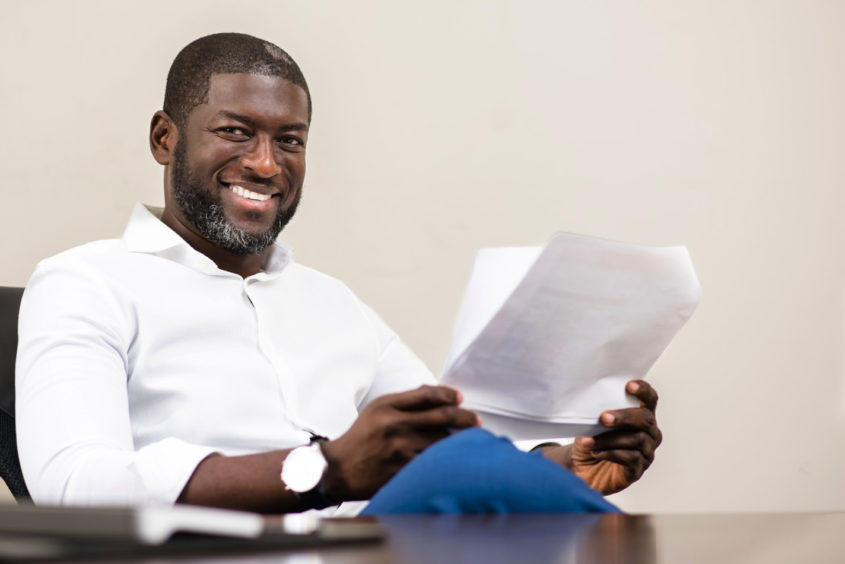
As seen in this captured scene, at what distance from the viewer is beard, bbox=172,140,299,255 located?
149cm

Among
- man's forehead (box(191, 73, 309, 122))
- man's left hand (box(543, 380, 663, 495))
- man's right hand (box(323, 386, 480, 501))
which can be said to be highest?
man's forehead (box(191, 73, 309, 122))

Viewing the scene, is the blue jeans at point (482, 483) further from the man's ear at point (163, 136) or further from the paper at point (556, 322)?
the man's ear at point (163, 136)

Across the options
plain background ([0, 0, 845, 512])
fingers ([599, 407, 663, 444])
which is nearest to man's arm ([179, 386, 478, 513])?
fingers ([599, 407, 663, 444])

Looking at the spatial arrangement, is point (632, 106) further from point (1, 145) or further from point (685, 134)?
point (1, 145)

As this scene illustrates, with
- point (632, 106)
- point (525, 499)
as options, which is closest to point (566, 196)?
point (632, 106)

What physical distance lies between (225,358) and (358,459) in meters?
0.42

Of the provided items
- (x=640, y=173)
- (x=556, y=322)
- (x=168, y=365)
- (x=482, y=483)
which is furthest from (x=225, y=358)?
(x=640, y=173)

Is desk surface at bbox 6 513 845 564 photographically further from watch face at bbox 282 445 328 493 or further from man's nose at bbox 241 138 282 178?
man's nose at bbox 241 138 282 178

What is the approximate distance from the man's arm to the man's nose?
59cm

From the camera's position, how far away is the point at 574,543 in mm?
484

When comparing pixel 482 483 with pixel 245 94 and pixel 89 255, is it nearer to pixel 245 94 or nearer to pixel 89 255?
pixel 89 255

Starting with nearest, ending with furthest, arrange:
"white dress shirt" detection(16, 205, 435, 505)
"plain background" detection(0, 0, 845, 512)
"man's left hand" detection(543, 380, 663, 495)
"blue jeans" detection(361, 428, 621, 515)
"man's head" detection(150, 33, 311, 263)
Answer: "blue jeans" detection(361, 428, 621, 515)
"white dress shirt" detection(16, 205, 435, 505)
"man's left hand" detection(543, 380, 663, 495)
"man's head" detection(150, 33, 311, 263)
"plain background" detection(0, 0, 845, 512)

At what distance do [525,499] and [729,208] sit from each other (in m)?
1.78

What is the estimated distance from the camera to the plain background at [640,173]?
85.9 inches
